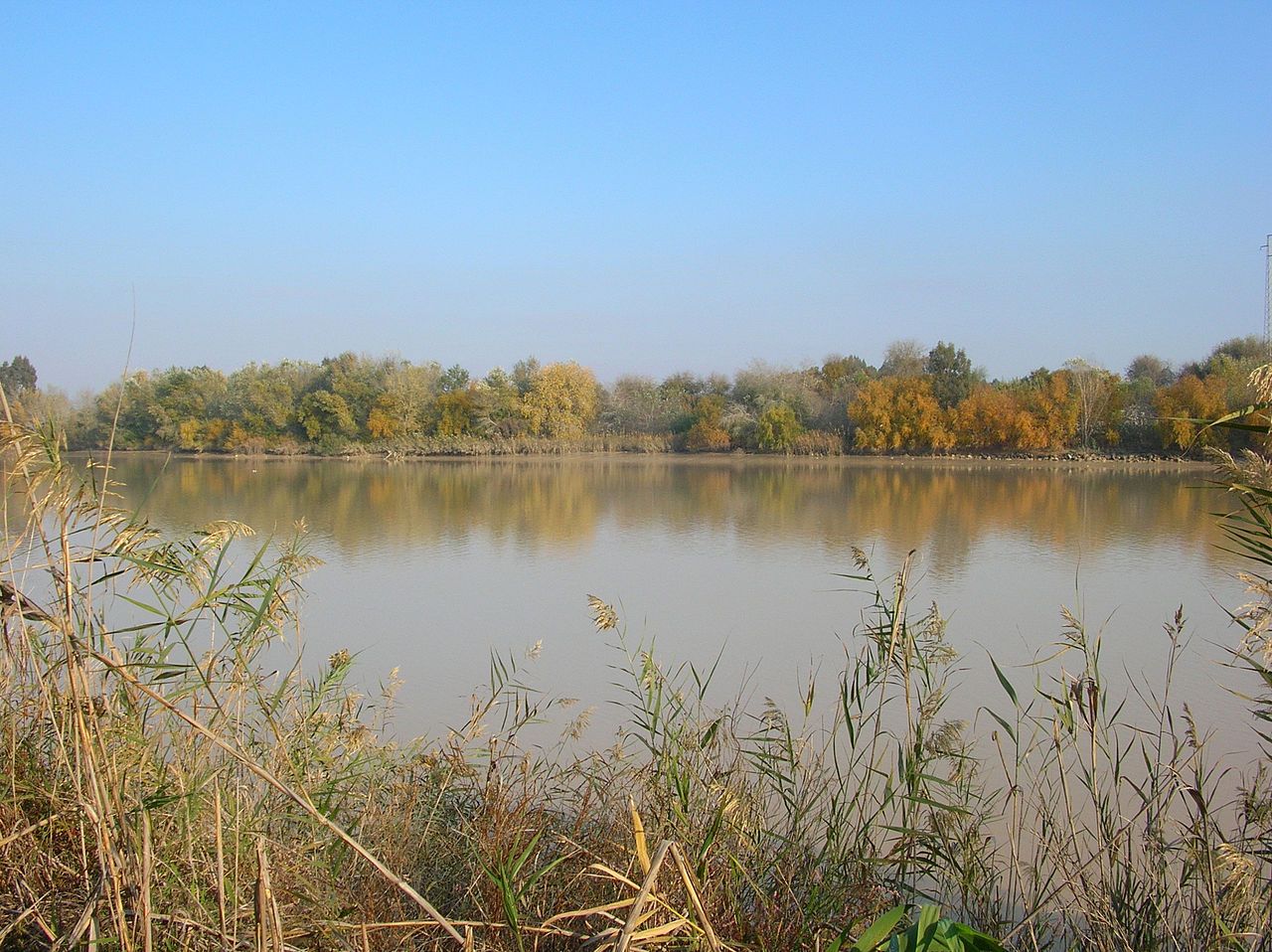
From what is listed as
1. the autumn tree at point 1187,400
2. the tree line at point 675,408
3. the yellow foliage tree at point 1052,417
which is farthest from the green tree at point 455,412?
the autumn tree at point 1187,400

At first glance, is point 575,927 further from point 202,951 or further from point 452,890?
point 202,951

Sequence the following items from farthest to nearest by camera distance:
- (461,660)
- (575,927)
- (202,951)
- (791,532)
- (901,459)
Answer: (901,459), (791,532), (461,660), (575,927), (202,951)

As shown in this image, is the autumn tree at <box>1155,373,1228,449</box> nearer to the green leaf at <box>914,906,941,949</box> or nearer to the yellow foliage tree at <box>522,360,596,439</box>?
the yellow foliage tree at <box>522,360,596,439</box>

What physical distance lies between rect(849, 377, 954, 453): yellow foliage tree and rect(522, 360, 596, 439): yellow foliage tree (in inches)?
479

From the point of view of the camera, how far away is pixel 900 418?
118ft

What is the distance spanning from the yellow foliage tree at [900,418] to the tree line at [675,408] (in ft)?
0.18

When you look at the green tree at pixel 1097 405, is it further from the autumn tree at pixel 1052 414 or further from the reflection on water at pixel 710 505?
the reflection on water at pixel 710 505

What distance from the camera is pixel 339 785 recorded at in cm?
305

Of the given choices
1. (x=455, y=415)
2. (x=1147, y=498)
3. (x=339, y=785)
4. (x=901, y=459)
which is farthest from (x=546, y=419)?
(x=339, y=785)

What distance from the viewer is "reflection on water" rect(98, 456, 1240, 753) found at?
22.0ft

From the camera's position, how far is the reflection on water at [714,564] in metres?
6.70

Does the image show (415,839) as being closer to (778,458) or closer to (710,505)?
(710,505)

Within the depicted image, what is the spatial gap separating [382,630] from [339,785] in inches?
175

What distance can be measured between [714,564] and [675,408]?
1261 inches
